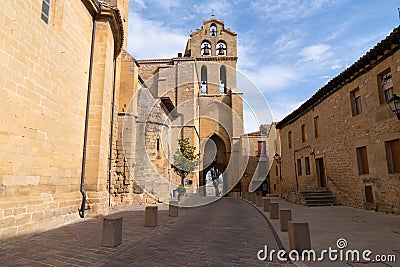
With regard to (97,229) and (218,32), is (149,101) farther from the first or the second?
(218,32)

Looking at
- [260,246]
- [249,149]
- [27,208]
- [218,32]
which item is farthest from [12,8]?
[218,32]

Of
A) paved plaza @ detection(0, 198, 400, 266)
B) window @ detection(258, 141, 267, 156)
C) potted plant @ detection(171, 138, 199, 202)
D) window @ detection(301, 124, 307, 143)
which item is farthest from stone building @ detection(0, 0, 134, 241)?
window @ detection(258, 141, 267, 156)

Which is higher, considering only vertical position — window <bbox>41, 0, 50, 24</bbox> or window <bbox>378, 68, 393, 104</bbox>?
window <bbox>41, 0, 50, 24</bbox>

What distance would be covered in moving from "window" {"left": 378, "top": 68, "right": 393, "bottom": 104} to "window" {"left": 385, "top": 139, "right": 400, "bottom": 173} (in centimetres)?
153

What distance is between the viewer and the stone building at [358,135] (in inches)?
370

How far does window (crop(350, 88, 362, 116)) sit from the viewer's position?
1158 cm

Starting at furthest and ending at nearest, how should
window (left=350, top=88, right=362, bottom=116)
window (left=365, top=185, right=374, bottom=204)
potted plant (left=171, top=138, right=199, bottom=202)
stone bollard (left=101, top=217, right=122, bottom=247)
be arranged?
potted plant (left=171, top=138, right=199, bottom=202)
window (left=350, top=88, right=362, bottom=116)
window (left=365, top=185, right=374, bottom=204)
stone bollard (left=101, top=217, right=122, bottom=247)

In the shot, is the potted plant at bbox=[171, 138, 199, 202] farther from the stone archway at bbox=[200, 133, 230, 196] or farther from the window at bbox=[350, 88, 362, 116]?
the stone archway at bbox=[200, 133, 230, 196]

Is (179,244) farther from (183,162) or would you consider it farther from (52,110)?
(183,162)

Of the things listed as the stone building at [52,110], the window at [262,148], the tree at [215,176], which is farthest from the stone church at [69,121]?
the tree at [215,176]

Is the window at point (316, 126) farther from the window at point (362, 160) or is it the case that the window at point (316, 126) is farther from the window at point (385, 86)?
the window at point (385, 86)

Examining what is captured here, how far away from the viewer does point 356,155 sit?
11.5 meters

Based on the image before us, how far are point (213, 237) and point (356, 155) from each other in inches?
333

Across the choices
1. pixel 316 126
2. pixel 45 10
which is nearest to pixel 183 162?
pixel 316 126
